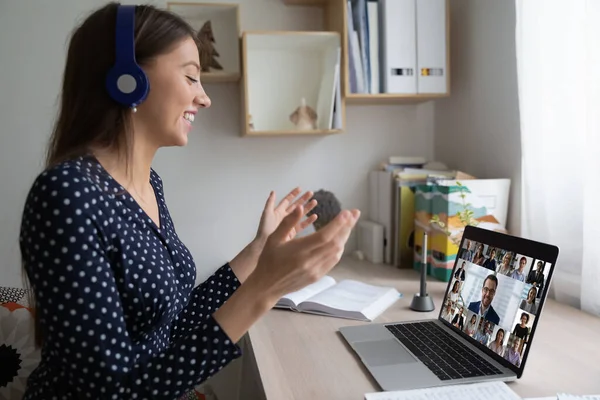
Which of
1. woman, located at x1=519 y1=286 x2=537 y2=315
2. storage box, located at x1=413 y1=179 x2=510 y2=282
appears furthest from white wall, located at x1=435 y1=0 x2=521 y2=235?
woman, located at x1=519 y1=286 x2=537 y2=315

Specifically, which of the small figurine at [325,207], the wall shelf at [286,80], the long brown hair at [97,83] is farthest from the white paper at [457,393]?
the wall shelf at [286,80]

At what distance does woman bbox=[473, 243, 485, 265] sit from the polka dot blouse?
65 centimetres

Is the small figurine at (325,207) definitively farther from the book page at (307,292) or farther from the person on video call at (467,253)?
the person on video call at (467,253)

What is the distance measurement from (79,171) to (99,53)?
0.24m

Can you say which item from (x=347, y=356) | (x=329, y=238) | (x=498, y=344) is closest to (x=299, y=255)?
(x=329, y=238)

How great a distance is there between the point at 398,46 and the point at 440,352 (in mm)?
1117

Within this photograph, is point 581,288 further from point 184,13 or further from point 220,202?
point 184,13

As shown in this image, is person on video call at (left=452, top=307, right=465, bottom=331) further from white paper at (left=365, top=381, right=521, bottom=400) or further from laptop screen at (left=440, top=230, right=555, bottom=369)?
white paper at (left=365, top=381, right=521, bottom=400)

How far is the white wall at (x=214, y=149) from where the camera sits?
5.93ft

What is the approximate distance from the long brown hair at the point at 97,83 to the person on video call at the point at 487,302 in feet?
2.57

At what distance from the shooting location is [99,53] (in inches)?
35.1

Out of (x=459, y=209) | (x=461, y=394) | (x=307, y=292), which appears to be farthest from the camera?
(x=459, y=209)

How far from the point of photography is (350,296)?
1.43 meters

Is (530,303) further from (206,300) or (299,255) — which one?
(206,300)
